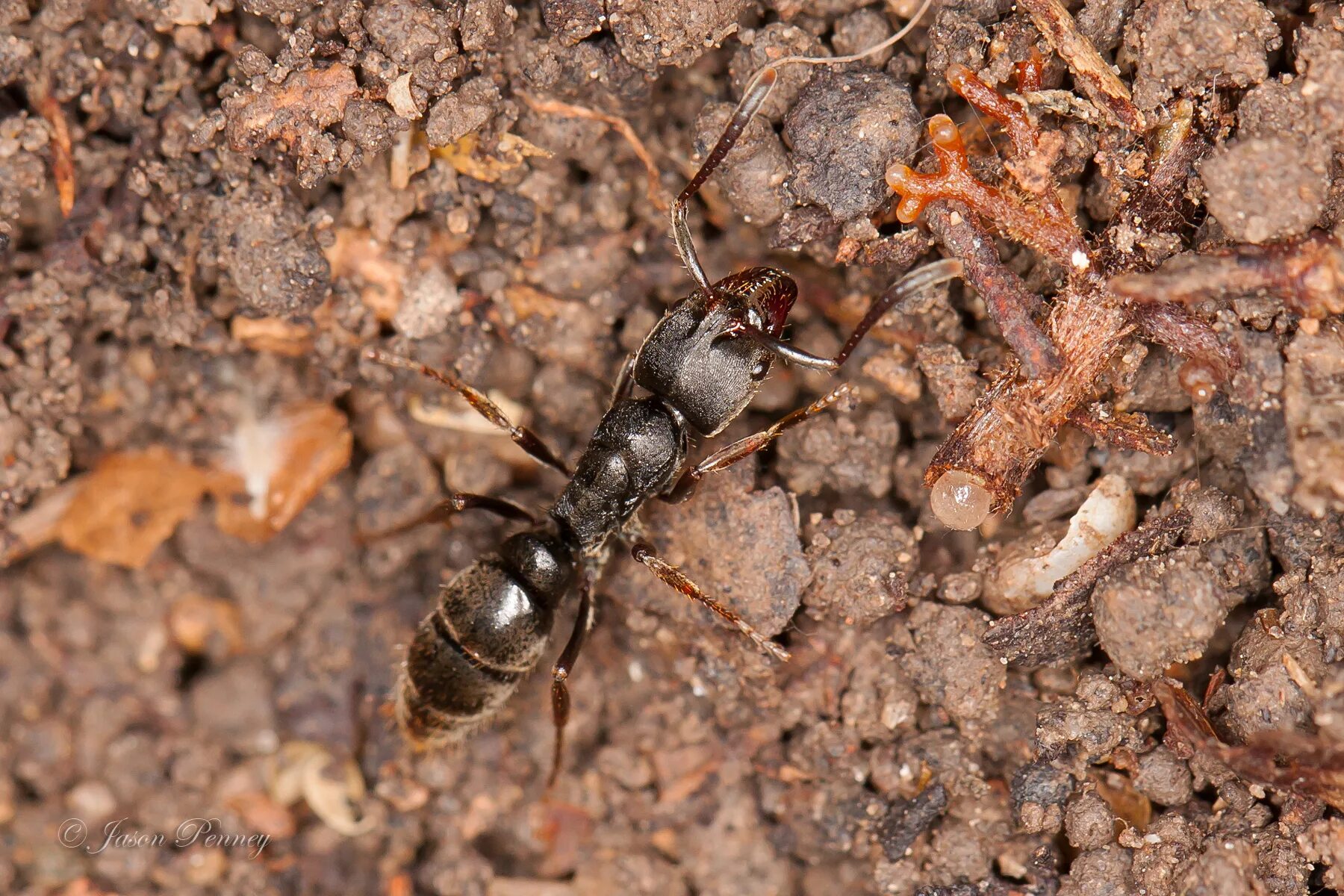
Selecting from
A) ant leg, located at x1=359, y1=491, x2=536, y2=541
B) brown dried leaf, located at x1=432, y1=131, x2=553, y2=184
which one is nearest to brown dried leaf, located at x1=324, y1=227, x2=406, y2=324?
brown dried leaf, located at x1=432, y1=131, x2=553, y2=184

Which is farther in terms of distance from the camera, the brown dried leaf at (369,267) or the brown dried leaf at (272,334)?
the brown dried leaf at (272,334)

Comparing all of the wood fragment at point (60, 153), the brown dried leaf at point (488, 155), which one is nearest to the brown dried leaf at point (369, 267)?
the brown dried leaf at point (488, 155)

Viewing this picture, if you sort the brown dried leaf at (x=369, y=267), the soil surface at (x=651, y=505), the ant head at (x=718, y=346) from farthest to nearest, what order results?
the brown dried leaf at (x=369, y=267), the ant head at (x=718, y=346), the soil surface at (x=651, y=505)

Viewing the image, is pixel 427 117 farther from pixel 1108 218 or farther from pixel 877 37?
pixel 1108 218

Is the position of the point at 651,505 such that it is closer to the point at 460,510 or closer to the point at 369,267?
the point at 460,510

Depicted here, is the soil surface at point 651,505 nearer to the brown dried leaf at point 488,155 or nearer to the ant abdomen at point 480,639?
the brown dried leaf at point 488,155

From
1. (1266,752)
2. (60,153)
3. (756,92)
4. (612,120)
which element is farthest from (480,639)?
(1266,752)
